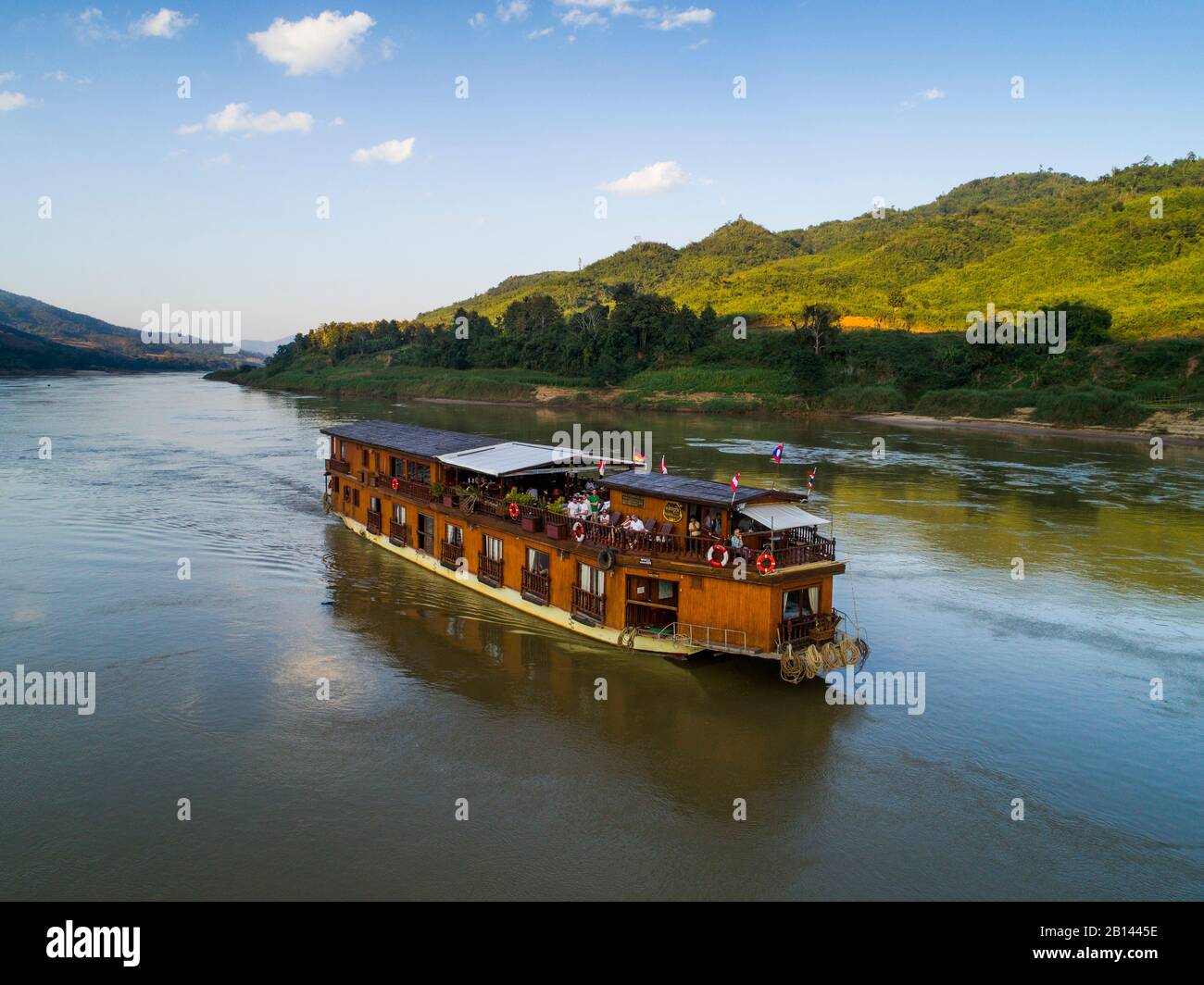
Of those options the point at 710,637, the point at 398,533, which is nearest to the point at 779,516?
the point at 710,637

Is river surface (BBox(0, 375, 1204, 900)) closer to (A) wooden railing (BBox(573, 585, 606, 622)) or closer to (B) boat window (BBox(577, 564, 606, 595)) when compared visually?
(A) wooden railing (BBox(573, 585, 606, 622))

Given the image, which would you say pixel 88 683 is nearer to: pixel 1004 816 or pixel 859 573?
pixel 1004 816

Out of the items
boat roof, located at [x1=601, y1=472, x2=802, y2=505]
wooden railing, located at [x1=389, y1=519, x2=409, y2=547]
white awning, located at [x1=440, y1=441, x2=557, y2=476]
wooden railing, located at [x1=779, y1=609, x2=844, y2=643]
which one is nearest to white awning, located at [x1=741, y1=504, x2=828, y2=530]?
boat roof, located at [x1=601, y1=472, x2=802, y2=505]

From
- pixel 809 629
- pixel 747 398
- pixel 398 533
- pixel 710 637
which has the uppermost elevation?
pixel 747 398

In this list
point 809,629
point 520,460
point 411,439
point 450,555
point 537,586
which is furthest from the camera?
point 411,439

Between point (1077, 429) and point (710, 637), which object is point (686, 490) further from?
point (1077, 429)

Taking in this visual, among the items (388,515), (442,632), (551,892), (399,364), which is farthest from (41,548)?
(399,364)
